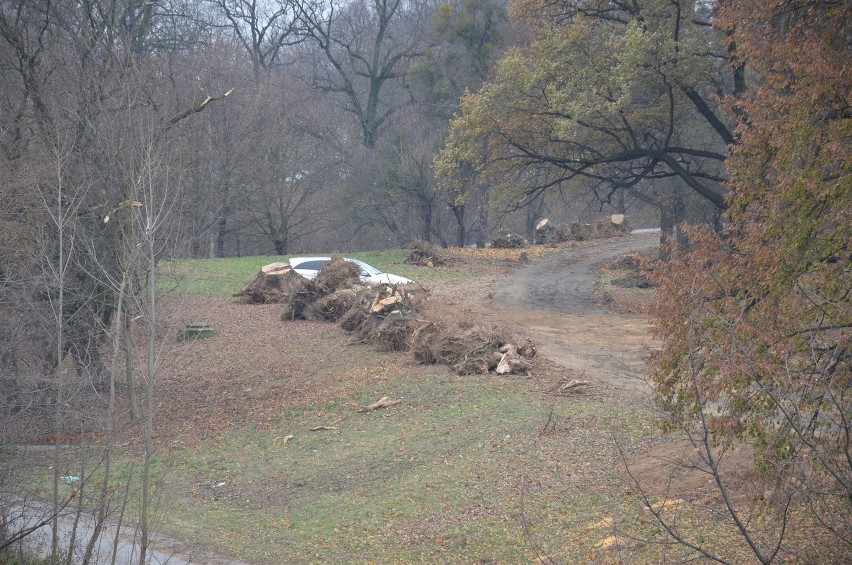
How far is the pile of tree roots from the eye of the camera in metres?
15.9

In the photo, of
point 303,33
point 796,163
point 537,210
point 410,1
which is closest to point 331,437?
point 796,163

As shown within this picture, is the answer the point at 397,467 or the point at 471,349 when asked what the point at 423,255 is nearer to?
the point at 471,349

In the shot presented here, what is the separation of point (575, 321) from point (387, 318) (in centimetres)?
571

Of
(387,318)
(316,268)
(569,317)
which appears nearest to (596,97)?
(569,317)

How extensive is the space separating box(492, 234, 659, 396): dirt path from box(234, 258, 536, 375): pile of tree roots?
135cm

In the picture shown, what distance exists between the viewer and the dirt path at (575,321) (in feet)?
51.7

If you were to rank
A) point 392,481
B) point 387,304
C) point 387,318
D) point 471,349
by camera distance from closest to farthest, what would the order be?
1. point 392,481
2. point 471,349
3. point 387,318
4. point 387,304

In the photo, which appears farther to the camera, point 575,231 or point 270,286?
point 575,231

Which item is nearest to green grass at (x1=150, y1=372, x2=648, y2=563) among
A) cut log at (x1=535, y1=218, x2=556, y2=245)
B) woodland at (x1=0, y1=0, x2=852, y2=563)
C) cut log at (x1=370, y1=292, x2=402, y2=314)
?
woodland at (x1=0, y1=0, x2=852, y2=563)

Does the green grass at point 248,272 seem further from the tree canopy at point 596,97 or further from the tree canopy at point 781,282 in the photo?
the tree canopy at point 781,282

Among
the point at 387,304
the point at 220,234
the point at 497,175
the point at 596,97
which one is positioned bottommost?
the point at 387,304

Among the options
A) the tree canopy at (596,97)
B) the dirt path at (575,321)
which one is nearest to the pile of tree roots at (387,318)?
the dirt path at (575,321)

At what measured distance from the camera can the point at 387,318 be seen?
1828cm

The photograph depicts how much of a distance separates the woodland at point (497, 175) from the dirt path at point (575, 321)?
2.84 meters
